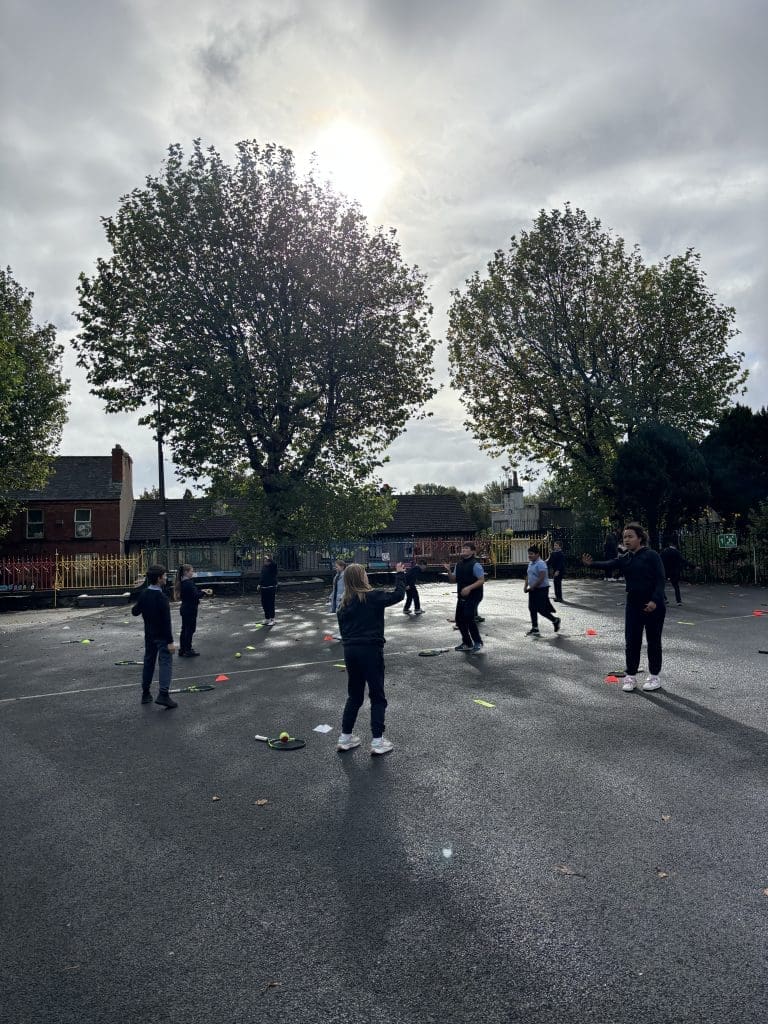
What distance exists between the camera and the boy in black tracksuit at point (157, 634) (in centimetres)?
866

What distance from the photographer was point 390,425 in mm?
30188

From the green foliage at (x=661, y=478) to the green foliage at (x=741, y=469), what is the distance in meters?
2.72

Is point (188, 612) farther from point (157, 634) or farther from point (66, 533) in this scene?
point (66, 533)

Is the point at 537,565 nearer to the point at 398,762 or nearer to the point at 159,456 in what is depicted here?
the point at 398,762

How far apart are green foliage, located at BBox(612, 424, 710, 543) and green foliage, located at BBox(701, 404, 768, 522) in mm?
2716

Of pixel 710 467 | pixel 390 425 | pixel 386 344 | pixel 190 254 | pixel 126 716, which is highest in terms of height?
pixel 190 254

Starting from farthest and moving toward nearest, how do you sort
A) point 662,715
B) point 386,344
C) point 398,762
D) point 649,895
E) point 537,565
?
point 386,344 → point 537,565 → point 662,715 → point 398,762 → point 649,895

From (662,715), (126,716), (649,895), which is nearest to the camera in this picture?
(649,895)

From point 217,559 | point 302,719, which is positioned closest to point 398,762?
point 302,719

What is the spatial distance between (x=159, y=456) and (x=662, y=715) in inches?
1123

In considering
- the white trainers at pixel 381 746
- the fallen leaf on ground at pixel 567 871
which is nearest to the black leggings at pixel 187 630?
the white trainers at pixel 381 746

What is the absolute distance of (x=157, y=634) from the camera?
8789 mm

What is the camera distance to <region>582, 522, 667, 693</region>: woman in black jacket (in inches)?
335

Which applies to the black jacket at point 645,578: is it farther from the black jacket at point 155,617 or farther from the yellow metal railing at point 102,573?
the yellow metal railing at point 102,573
